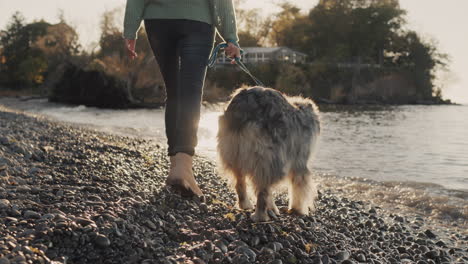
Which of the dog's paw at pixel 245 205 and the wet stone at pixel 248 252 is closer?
the wet stone at pixel 248 252

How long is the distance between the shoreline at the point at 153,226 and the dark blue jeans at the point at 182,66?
2.01ft

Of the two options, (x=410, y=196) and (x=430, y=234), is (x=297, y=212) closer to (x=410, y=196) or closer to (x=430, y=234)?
(x=430, y=234)

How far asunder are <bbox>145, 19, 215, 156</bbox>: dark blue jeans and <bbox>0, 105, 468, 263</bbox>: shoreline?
612 mm

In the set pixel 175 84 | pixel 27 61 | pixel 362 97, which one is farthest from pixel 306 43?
pixel 175 84

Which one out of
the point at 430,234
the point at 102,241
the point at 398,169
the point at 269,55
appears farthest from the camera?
the point at 269,55

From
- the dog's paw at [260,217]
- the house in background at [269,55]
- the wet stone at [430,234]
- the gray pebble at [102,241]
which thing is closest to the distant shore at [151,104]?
the house in background at [269,55]

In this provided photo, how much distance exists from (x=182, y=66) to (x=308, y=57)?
56408 millimetres

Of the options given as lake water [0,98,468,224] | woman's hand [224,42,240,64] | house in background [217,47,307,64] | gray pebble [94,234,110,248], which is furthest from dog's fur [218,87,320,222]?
house in background [217,47,307,64]

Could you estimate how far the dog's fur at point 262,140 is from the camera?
3.51m

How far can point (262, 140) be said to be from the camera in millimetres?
3494

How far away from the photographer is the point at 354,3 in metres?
59.4

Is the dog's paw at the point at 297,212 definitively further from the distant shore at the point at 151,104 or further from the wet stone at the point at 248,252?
the distant shore at the point at 151,104

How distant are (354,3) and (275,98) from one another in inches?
2418

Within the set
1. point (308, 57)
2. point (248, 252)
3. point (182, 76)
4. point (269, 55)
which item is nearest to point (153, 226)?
point (248, 252)
